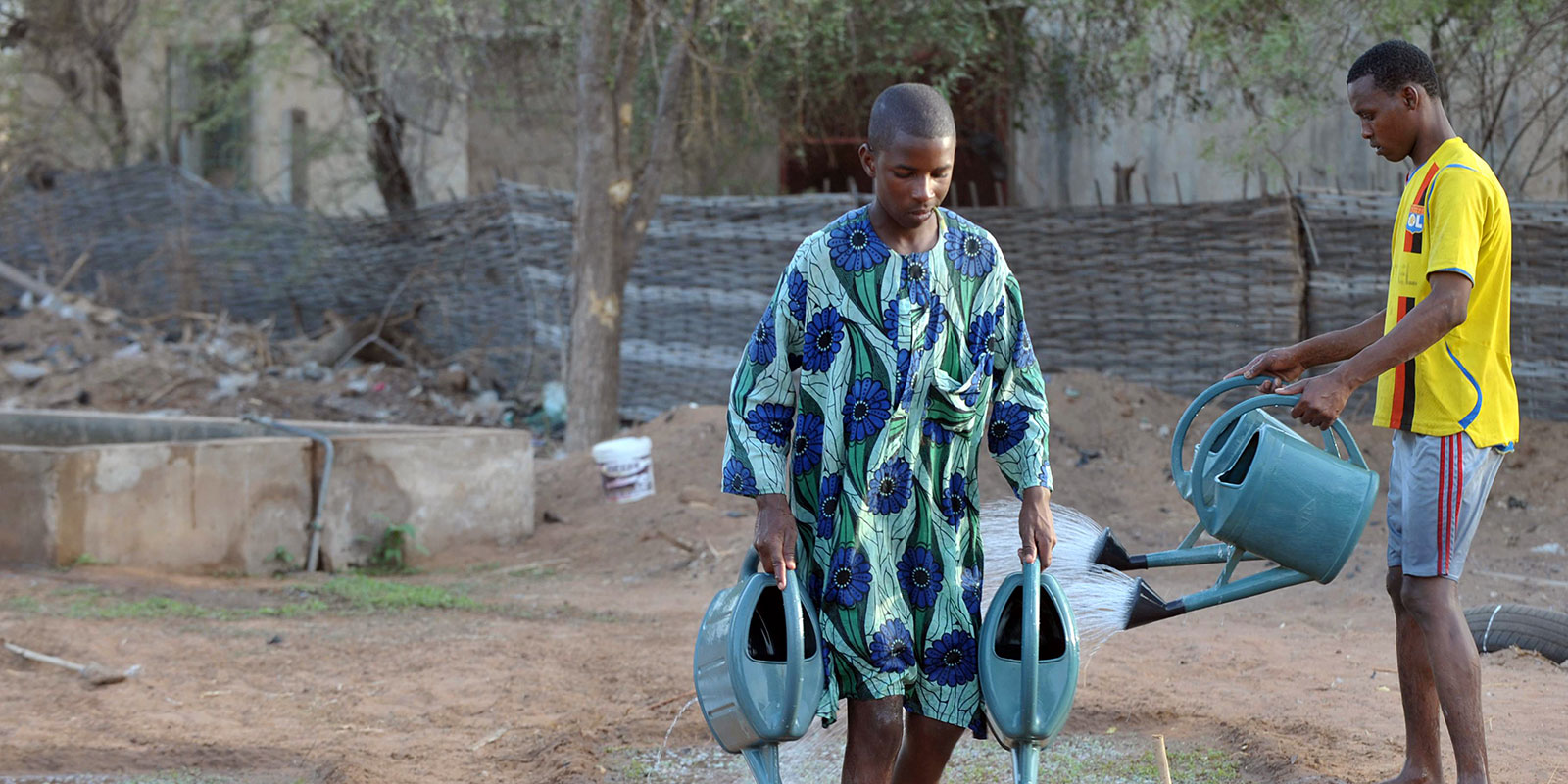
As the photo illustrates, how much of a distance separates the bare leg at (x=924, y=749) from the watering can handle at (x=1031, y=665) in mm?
233

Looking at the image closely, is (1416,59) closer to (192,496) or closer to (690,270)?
(192,496)

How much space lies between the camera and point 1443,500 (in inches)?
115

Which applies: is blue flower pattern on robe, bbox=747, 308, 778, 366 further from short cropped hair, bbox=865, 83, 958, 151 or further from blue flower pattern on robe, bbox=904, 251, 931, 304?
short cropped hair, bbox=865, 83, 958, 151

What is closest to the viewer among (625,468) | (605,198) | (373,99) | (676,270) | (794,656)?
(794,656)

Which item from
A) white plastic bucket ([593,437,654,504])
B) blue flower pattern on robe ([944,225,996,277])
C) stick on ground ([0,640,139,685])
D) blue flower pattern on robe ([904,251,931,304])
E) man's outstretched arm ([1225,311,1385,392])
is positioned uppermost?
blue flower pattern on robe ([944,225,996,277])

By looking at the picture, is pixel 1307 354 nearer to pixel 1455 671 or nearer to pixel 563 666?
pixel 1455 671

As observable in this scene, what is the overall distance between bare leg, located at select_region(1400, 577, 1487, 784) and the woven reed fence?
5617 mm

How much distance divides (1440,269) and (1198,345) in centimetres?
598

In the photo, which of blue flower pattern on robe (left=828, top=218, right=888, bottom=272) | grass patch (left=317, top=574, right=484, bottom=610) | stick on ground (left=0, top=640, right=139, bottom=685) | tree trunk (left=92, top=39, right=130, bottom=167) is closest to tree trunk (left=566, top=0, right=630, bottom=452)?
grass patch (left=317, top=574, right=484, bottom=610)

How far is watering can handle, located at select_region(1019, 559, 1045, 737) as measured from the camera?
238 cm

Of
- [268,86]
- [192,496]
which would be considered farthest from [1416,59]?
[268,86]

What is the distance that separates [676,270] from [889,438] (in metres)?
8.05

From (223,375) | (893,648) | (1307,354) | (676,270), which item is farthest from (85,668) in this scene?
(223,375)

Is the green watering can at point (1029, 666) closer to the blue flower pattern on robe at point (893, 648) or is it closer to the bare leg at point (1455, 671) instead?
the blue flower pattern on robe at point (893, 648)
